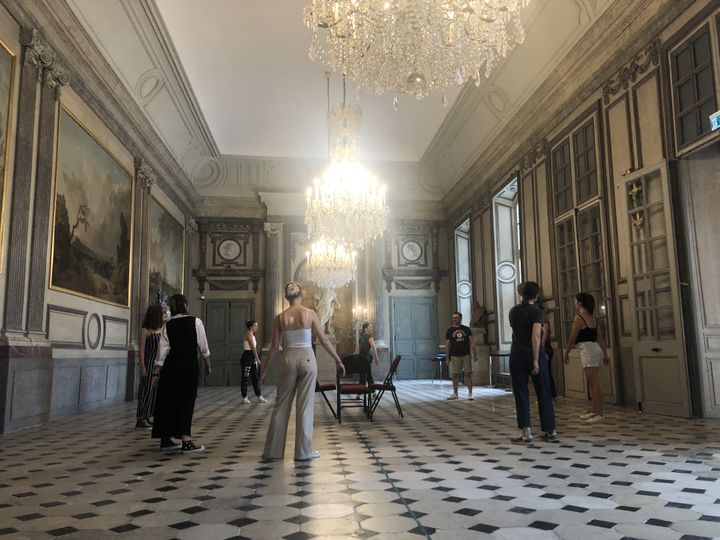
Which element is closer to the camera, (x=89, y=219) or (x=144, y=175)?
(x=89, y=219)

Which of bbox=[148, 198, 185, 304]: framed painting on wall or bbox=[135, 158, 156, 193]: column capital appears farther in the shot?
bbox=[148, 198, 185, 304]: framed painting on wall

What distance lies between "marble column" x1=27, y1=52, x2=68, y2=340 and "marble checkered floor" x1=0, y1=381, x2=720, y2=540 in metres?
1.56

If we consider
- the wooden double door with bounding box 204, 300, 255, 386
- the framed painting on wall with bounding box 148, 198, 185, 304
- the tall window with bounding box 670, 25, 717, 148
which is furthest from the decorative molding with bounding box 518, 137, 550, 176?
the wooden double door with bounding box 204, 300, 255, 386

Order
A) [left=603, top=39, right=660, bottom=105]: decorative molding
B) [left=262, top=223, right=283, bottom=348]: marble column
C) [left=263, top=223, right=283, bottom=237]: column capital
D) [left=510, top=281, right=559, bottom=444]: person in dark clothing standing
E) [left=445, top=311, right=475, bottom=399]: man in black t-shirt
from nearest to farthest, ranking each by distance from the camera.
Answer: [left=510, top=281, right=559, bottom=444]: person in dark clothing standing → [left=603, top=39, right=660, bottom=105]: decorative molding → [left=445, top=311, right=475, bottom=399]: man in black t-shirt → [left=262, top=223, right=283, bottom=348]: marble column → [left=263, top=223, right=283, bottom=237]: column capital

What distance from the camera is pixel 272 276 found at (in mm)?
15758

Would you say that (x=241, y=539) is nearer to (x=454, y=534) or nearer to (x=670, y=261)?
(x=454, y=534)

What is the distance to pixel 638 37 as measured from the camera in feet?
23.9

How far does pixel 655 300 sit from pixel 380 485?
468 centimetres

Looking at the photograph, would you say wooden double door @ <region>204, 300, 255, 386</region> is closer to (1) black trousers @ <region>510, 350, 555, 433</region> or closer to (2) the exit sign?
(1) black trousers @ <region>510, 350, 555, 433</region>

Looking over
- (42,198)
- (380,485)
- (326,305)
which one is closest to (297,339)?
(380,485)

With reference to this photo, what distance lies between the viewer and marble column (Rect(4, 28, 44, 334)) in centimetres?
633

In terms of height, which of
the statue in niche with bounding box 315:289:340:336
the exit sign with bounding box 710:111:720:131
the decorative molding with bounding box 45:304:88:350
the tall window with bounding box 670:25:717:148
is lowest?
the decorative molding with bounding box 45:304:88:350

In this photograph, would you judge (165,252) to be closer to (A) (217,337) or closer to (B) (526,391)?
(A) (217,337)

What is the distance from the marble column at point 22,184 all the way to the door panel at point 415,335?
11009 millimetres
